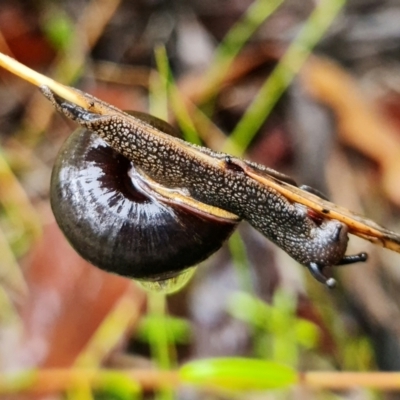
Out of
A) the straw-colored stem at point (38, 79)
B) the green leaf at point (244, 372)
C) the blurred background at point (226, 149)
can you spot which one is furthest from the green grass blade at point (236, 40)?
the straw-colored stem at point (38, 79)

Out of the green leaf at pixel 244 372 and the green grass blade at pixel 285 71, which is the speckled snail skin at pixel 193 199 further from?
the green grass blade at pixel 285 71

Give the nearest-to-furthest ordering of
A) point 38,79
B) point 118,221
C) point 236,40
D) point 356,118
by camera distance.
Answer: point 38,79, point 118,221, point 356,118, point 236,40

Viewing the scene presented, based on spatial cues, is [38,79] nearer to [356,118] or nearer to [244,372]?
[244,372]

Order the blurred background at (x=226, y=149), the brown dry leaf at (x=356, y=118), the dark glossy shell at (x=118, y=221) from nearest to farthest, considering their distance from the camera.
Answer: the dark glossy shell at (x=118, y=221) → the blurred background at (x=226, y=149) → the brown dry leaf at (x=356, y=118)

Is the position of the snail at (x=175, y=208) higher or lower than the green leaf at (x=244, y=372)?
higher

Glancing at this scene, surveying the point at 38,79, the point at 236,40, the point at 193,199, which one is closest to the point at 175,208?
the point at 193,199

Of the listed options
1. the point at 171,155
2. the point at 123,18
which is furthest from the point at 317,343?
the point at 123,18

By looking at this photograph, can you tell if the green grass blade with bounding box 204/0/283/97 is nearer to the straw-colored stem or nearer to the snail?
the snail
